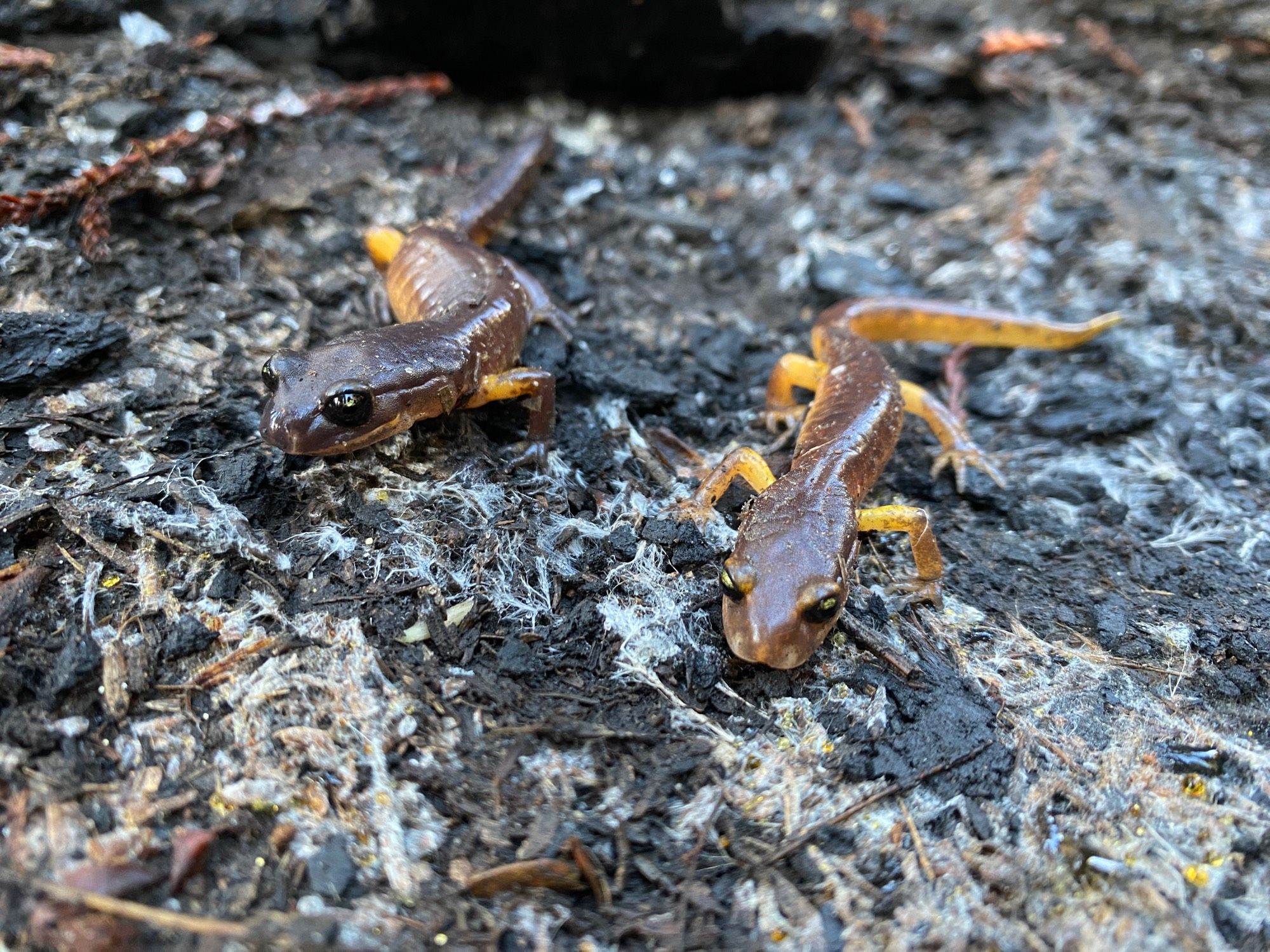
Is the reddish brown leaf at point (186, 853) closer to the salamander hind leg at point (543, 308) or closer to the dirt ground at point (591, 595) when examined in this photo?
the dirt ground at point (591, 595)

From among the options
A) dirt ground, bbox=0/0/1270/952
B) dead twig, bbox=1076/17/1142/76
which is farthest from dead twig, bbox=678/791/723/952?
dead twig, bbox=1076/17/1142/76

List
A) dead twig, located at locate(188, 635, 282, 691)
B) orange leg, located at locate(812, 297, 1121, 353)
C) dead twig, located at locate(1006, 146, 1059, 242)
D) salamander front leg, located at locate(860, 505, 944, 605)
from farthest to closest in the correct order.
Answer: dead twig, located at locate(1006, 146, 1059, 242)
orange leg, located at locate(812, 297, 1121, 353)
salamander front leg, located at locate(860, 505, 944, 605)
dead twig, located at locate(188, 635, 282, 691)

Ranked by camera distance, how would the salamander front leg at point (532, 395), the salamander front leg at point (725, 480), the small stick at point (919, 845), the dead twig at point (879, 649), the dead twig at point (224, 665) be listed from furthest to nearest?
the salamander front leg at point (532, 395) → the salamander front leg at point (725, 480) → the dead twig at point (879, 649) → the dead twig at point (224, 665) → the small stick at point (919, 845)

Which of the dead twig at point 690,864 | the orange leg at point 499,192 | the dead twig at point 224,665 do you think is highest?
the orange leg at point 499,192

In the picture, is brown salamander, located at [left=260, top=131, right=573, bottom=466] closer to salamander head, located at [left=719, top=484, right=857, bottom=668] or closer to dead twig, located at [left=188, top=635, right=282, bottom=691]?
dead twig, located at [left=188, top=635, right=282, bottom=691]

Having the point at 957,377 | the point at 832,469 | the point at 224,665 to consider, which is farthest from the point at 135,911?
the point at 957,377

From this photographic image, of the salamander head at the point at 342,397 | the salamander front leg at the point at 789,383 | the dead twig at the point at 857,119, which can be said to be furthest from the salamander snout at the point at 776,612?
the dead twig at the point at 857,119
